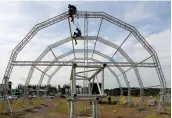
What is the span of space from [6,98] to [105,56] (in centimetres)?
1454

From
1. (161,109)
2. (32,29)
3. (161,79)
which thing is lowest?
(161,109)

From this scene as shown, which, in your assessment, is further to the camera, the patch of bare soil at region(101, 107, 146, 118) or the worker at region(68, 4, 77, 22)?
the patch of bare soil at region(101, 107, 146, 118)

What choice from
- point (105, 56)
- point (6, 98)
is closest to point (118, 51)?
point (105, 56)

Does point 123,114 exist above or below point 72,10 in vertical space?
below

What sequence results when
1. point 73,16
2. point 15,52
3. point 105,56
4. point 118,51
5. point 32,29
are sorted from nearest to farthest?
point 73,16 → point 32,29 → point 15,52 → point 118,51 → point 105,56

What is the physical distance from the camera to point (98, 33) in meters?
30.3

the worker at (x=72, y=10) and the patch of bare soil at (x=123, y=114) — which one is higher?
the worker at (x=72, y=10)

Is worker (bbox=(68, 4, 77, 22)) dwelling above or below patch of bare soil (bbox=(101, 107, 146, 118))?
above

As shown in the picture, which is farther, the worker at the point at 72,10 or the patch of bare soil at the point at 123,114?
the patch of bare soil at the point at 123,114

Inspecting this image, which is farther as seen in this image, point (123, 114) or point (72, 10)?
point (123, 114)

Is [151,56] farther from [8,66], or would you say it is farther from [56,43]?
[8,66]

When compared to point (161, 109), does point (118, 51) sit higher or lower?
higher

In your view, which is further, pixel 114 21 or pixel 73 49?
Result: pixel 73 49

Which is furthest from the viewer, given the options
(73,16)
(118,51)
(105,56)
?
(105,56)
